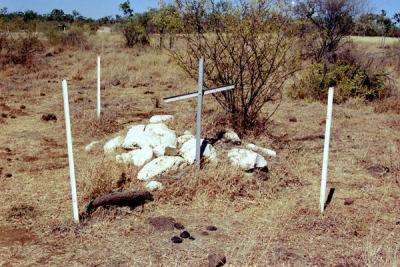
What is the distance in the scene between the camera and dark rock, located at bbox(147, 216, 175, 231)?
4879 millimetres

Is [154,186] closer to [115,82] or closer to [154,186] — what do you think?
[154,186]

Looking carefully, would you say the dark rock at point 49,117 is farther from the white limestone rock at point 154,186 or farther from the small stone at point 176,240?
the small stone at point 176,240

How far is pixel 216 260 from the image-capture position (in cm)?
407

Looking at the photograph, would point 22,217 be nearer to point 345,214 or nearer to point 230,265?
point 230,265

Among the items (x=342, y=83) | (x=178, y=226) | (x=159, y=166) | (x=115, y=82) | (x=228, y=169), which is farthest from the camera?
(x=115, y=82)

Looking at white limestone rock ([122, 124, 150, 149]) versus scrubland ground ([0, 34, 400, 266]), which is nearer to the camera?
scrubland ground ([0, 34, 400, 266])

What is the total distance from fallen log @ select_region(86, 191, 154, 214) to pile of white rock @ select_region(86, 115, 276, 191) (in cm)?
34

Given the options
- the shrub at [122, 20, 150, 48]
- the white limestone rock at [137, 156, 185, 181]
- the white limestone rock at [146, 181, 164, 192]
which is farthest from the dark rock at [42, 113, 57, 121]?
the shrub at [122, 20, 150, 48]

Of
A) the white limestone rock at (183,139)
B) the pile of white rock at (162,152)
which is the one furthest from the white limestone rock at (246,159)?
the white limestone rock at (183,139)

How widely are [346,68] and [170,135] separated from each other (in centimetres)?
677

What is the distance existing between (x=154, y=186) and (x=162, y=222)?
0.85 metres

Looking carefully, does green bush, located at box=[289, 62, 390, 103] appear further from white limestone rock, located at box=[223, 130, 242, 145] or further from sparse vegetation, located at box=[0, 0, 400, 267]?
white limestone rock, located at box=[223, 130, 242, 145]

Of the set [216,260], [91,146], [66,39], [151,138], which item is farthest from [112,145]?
[66,39]

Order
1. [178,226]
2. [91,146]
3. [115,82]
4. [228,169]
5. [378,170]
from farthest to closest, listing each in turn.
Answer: [115,82], [91,146], [378,170], [228,169], [178,226]
